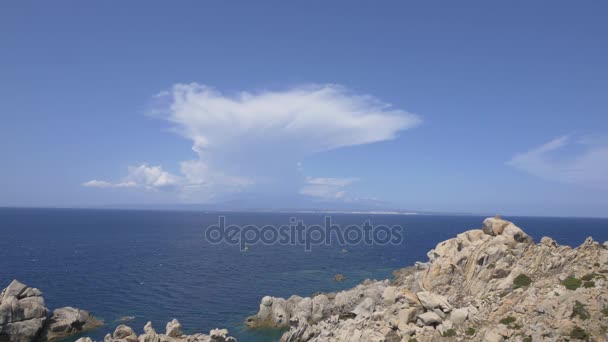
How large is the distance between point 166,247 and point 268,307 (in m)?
108

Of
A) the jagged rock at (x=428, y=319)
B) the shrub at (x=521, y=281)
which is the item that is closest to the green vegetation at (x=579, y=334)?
the jagged rock at (x=428, y=319)

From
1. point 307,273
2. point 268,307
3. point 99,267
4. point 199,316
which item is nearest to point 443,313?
point 268,307

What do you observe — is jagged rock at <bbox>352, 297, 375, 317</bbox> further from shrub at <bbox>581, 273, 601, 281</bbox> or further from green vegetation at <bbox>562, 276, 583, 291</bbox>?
shrub at <bbox>581, 273, 601, 281</bbox>

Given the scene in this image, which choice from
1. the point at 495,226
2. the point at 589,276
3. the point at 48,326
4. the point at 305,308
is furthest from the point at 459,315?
the point at 48,326

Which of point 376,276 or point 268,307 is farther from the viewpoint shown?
point 376,276

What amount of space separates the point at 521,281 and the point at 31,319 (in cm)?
6892

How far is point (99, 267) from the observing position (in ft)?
348

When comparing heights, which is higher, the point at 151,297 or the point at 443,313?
the point at 443,313

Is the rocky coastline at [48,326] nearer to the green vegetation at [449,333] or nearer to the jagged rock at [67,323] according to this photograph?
the jagged rock at [67,323]

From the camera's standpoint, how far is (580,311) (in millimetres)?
33000

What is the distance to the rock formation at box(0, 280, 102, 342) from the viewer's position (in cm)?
5188

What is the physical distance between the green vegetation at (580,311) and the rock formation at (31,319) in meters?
65.9

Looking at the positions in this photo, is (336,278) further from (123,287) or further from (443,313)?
(443,313)

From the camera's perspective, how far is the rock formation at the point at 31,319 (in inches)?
2042
